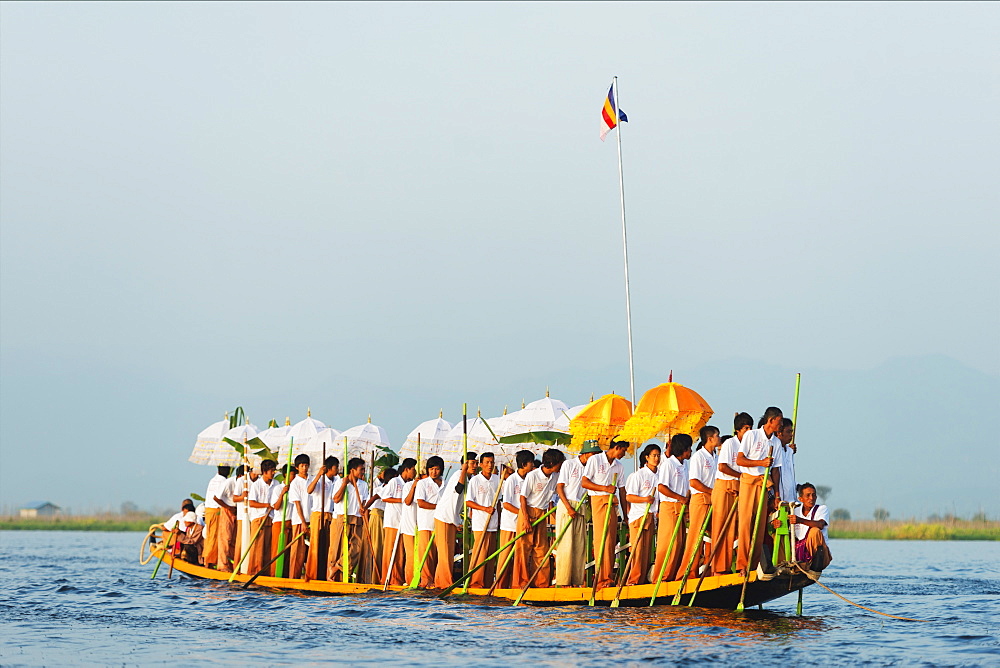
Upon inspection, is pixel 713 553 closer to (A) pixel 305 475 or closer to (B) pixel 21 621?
(A) pixel 305 475

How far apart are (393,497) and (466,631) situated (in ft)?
14.9

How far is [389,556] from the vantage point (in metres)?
20.5

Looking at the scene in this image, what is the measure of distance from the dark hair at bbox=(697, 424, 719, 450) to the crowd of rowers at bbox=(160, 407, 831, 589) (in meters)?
0.02

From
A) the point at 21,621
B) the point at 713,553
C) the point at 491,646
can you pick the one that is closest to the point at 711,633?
the point at 713,553

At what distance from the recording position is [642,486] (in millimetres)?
16734

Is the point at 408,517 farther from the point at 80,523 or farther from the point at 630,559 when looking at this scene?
the point at 80,523

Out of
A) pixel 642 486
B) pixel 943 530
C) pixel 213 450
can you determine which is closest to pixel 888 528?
pixel 943 530

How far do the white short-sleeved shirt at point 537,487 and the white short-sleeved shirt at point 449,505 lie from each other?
1587 mm

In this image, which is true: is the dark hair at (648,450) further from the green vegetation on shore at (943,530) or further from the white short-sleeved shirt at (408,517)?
the green vegetation on shore at (943,530)

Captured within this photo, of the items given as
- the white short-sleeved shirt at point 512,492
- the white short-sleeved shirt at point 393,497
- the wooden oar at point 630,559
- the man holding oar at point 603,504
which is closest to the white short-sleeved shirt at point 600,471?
the man holding oar at point 603,504

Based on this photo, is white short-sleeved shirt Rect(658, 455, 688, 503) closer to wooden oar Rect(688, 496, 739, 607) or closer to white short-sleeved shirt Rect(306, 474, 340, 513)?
wooden oar Rect(688, 496, 739, 607)

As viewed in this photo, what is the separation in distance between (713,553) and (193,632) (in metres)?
7.24

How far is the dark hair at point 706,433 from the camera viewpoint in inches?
650

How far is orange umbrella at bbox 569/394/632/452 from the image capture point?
1866 cm
